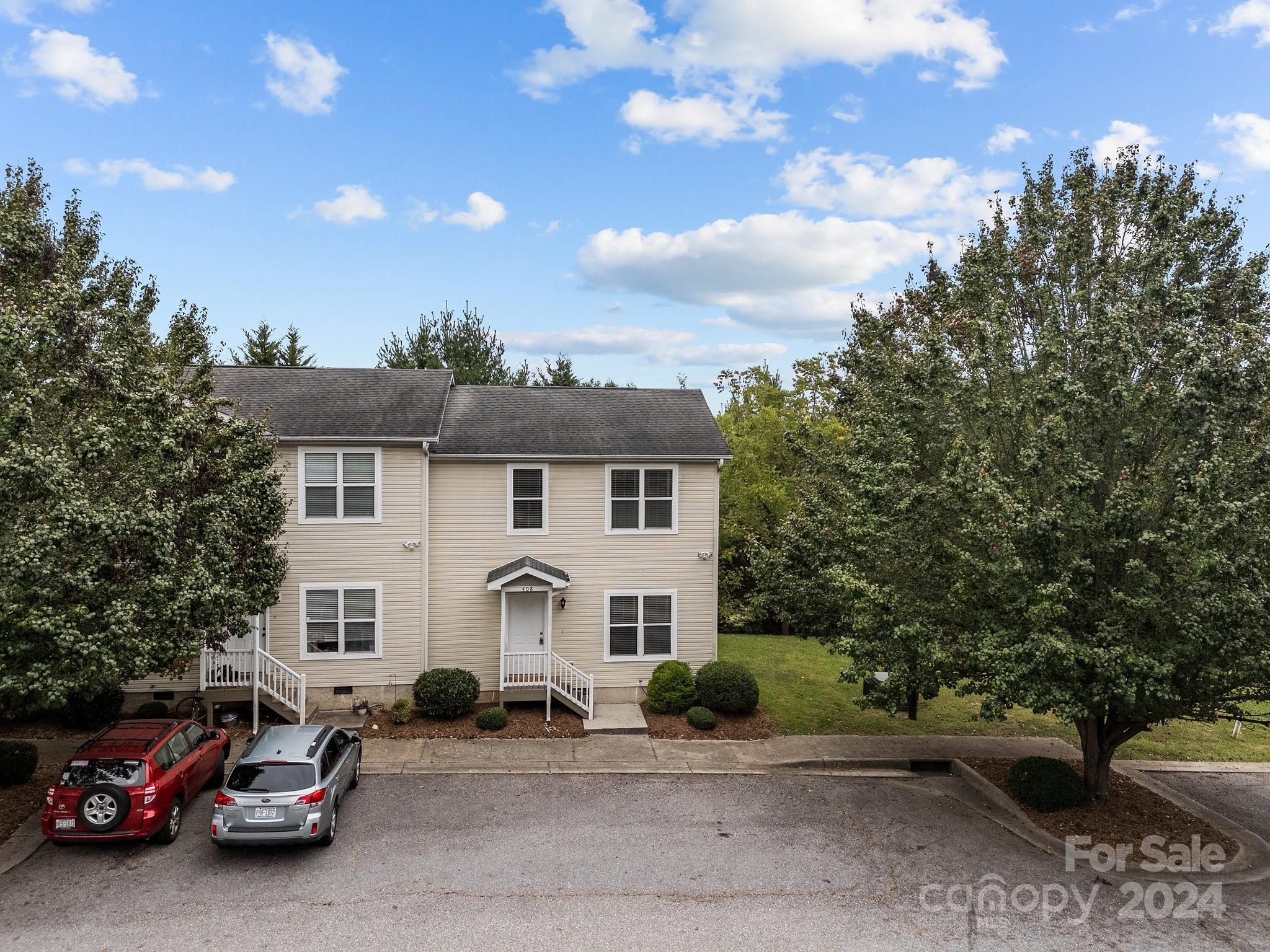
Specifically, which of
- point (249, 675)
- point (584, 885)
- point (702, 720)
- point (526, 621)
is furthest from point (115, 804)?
point (702, 720)

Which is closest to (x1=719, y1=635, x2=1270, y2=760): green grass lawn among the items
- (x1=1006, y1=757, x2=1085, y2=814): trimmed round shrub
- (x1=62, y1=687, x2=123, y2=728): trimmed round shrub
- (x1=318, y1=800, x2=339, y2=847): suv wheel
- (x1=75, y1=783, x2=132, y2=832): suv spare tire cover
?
(x1=1006, y1=757, x2=1085, y2=814): trimmed round shrub

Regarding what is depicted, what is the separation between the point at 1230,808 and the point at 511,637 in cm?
1516

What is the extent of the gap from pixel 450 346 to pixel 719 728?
3526 cm

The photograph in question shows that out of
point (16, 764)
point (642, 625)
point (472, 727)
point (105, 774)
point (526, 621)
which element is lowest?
point (472, 727)

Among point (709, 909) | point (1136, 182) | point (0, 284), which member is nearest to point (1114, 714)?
point (709, 909)

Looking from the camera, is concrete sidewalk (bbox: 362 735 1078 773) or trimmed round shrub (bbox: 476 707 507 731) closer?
concrete sidewalk (bbox: 362 735 1078 773)

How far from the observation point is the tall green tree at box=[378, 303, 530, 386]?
46.2 metres

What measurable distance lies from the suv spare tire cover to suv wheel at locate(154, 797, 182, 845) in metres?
0.66

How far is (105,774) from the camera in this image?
10.6 m

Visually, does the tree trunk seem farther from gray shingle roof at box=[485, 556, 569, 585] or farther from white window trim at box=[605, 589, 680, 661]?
gray shingle roof at box=[485, 556, 569, 585]

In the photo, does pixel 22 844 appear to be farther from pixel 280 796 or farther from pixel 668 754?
pixel 668 754

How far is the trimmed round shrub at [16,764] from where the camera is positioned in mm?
12570

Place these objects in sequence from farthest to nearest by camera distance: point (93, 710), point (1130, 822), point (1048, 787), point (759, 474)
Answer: point (759, 474)
point (93, 710)
point (1048, 787)
point (1130, 822)

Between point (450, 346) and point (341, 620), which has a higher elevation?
point (450, 346)
